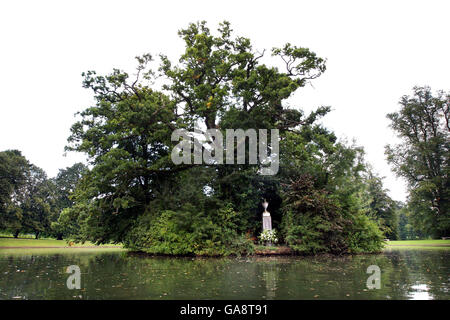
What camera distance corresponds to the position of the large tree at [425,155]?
29594 millimetres

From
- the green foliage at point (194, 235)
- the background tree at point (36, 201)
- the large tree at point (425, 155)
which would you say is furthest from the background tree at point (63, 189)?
the large tree at point (425, 155)

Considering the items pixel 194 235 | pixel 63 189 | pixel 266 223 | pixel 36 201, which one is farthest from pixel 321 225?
pixel 63 189

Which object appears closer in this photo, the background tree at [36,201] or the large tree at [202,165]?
the large tree at [202,165]

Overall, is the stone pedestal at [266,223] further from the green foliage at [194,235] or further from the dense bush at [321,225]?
the green foliage at [194,235]

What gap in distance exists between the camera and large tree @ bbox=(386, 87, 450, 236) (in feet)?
97.1

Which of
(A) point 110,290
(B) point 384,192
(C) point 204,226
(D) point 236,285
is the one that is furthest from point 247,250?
(B) point 384,192

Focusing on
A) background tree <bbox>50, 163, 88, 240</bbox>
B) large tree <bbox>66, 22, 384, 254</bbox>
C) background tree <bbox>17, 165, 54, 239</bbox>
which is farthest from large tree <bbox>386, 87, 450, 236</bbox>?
background tree <bbox>17, 165, 54, 239</bbox>

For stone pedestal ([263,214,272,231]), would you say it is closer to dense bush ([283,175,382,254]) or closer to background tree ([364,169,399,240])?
dense bush ([283,175,382,254])
